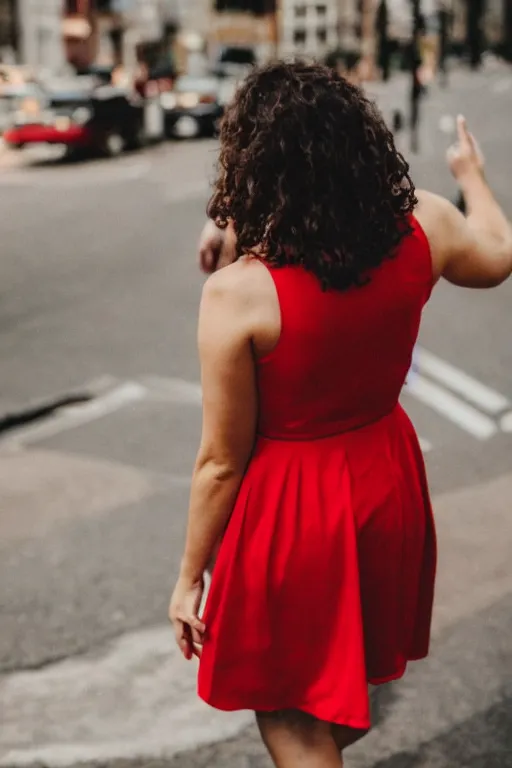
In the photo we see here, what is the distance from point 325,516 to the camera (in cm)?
187

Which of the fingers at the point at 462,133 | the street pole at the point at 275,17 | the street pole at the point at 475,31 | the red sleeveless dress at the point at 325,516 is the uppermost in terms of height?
the fingers at the point at 462,133

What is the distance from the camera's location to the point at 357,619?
6.26 ft

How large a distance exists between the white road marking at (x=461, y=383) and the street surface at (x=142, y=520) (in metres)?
0.02

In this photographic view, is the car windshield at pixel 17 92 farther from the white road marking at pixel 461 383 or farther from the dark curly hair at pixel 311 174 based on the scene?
the dark curly hair at pixel 311 174

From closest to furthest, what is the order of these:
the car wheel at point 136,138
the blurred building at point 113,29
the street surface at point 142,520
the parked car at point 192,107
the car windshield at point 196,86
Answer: the street surface at point 142,520, the car wheel at point 136,138, the parked car at point 192,107, the car windshield at point 196,86, the blurred building at point 113,29

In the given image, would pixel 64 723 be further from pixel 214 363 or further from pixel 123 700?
pixel 214 363

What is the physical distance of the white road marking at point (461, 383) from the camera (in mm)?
5832

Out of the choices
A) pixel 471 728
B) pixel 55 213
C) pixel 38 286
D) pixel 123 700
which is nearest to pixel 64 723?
pixel 123 700

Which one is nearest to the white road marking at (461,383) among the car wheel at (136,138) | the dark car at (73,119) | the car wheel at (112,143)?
the dark car at (73,119)

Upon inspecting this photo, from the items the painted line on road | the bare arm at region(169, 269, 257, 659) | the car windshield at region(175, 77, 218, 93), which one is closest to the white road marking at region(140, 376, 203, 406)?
the bare arm at region(169, 269, 257, 659)

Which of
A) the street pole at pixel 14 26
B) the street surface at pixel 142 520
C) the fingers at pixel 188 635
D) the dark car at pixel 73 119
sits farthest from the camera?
the street pole at pixel 14 26

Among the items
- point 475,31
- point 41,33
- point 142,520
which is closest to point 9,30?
point 41,33

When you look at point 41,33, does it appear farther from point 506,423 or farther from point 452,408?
point 506,423

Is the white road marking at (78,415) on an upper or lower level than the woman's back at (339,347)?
lower
